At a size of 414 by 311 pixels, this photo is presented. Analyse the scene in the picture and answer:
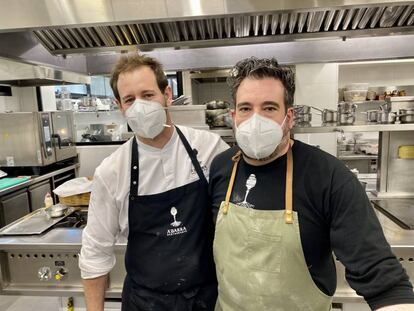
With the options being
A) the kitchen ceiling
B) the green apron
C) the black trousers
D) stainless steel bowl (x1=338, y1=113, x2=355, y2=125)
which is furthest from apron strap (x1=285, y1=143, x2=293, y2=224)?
stainless steel bowl (x1=338, y1=113, x2=355, y2=125)

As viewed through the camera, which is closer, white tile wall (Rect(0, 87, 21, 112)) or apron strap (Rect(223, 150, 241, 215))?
apron strap (Rect(223, 150, 241, 215))

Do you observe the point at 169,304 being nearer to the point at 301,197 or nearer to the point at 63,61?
the point at 301,197

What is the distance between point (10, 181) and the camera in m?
3.16

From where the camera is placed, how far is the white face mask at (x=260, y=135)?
95 cm

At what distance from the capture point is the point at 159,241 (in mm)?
1164

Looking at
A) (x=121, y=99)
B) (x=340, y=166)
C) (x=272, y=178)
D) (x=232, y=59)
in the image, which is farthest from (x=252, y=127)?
(x=232, y=59)

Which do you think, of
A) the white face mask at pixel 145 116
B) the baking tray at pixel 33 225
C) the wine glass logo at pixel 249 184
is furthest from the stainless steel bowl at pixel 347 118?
the baking tray at pixel 33 225

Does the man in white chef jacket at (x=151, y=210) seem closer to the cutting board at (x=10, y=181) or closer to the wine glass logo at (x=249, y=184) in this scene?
the wine glass logo at (x=249, y=184)

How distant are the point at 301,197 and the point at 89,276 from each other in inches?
34.4

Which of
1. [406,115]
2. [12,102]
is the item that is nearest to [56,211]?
[406,115]

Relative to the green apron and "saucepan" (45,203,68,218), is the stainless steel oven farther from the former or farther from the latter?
the green apron

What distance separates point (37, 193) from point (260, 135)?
320cm

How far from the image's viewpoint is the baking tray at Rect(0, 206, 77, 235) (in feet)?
5.35

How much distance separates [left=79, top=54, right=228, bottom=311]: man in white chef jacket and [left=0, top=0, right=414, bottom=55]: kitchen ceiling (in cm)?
22
